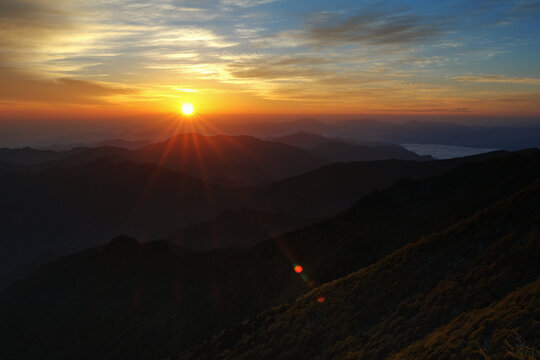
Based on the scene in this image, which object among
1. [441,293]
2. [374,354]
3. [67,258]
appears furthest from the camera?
[67,258]

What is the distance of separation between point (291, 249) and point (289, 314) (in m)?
22.0

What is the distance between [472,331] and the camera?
16.9 m

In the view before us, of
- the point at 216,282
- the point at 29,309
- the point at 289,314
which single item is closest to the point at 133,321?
the point at 216,282

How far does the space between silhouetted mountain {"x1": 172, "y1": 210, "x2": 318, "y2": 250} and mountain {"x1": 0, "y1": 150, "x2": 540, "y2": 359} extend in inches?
1537

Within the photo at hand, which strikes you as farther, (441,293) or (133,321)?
(133,321)

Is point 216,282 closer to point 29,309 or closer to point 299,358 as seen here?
point 299,358

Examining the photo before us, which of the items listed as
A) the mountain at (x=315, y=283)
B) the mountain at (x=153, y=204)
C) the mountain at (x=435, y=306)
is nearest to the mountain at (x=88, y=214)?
the mountain at (x=153, y=204)

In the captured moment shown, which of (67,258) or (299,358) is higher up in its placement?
(299,358)

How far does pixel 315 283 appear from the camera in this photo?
42219 mm

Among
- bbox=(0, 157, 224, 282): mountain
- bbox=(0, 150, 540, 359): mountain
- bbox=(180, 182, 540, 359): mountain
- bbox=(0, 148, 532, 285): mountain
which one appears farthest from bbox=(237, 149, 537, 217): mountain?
bbox=(180, 182, 540, 359): mountain

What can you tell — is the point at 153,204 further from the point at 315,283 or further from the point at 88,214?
the point at 315,283

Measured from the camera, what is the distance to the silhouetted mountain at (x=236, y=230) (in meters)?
106

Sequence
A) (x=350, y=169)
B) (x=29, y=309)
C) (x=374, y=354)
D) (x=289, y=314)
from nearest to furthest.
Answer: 1. (x=374, y=354)
2. (x=289, y=314)
3. (x=29, y=309)
4. (x=350, y=169)

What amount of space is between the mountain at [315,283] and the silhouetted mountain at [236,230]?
128ft
